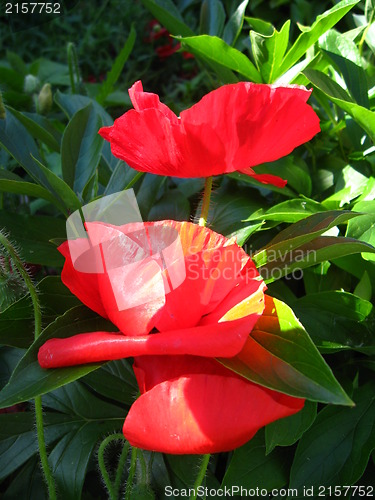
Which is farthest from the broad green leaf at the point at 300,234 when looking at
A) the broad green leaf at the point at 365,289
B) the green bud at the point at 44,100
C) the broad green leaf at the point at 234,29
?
the green bud at the point at 44,100

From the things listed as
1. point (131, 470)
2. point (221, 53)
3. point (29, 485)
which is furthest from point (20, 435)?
point (221, 53)

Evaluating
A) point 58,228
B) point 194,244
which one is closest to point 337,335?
point 194,244

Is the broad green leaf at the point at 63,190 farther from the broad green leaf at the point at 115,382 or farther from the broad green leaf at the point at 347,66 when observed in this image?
the broad green leaf at the point at 347,66

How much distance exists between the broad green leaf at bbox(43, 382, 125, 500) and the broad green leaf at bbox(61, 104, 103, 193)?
0.25m

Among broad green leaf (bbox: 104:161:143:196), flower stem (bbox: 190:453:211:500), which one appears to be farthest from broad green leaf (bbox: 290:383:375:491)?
broad green leaf (bbox: 104:161:143:196)

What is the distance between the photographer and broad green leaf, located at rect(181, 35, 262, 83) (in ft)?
2.44

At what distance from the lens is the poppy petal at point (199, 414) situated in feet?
1.40

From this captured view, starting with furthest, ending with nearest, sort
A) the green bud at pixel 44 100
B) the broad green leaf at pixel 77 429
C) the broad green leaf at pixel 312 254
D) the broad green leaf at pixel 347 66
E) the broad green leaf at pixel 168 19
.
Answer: the green bud at pixel 44 100 → the broad green leaf at pixel 168 19 → the broad green leaf at pixel 347 66 → the broad green leaf at pixel 77 429 → the broad green leaf at pixel 312 254

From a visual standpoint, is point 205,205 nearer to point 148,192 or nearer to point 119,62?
point 148,192

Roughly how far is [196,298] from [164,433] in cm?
10

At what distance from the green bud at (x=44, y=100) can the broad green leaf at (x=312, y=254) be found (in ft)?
1.95

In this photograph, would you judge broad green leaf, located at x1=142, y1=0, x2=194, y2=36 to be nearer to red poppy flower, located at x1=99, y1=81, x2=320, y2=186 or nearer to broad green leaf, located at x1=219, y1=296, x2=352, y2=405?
red poppy flower, located at x1=99, y1=81, x2=320, y2=186

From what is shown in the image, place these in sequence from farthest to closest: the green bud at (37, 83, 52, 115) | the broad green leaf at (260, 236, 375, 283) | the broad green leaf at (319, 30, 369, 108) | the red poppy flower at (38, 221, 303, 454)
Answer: the green bud at (37, 83, 52, 115) < the broad green leaf at (319, 30, 369, 108) < the broad green leaf at (260, 236, 375, 283) < the red poppy flower at (38, 221, 303, 454)

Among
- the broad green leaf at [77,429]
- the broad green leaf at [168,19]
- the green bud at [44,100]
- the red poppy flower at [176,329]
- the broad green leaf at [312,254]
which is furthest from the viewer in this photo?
the green bud at [44,100]
